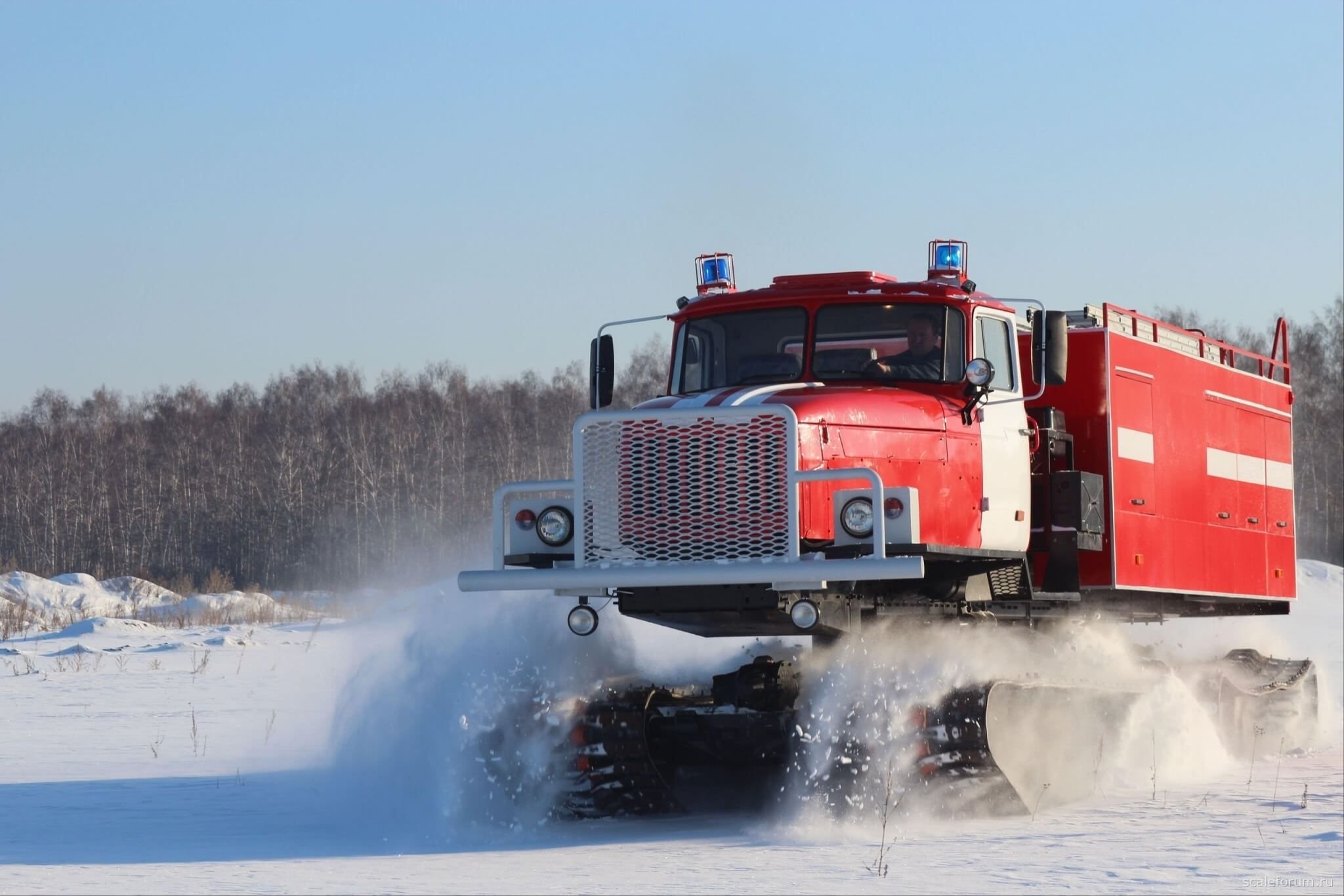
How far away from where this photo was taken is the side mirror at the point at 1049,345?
11.4 m

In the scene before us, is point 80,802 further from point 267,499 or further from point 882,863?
point 267,499

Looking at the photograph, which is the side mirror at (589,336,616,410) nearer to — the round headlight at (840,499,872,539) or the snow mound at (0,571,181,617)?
the round headlight at (840,499,872,539)

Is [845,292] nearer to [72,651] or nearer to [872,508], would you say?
[872,508]

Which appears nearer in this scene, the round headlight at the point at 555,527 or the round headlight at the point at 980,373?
the round headlight at the point at 555,527

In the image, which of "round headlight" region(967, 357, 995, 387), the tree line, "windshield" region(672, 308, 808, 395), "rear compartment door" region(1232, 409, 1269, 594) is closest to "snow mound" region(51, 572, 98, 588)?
the tree line

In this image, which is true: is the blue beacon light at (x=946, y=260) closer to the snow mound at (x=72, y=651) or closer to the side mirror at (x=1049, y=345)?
the side mirror at (x=1049, y=345)

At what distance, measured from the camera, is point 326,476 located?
67375 millimetres

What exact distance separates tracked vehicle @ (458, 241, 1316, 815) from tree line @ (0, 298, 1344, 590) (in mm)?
46568

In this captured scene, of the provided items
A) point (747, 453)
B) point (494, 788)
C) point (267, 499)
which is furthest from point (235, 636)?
point (267, 499)

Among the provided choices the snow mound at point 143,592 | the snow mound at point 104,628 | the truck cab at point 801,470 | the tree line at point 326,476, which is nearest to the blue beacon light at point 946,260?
the truck cab at point 801,470

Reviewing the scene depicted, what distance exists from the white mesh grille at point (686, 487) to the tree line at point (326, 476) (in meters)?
48.7

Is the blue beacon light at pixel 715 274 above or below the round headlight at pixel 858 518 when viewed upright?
above

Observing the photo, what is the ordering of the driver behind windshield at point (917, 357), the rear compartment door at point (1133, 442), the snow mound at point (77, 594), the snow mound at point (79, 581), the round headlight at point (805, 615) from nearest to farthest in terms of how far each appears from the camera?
1. the round headlight at point (805, 615)
2. the driver behind windshield at point (917, 357)
3. the rear compartment door at point (1133, 442)
4. the snow mound at point (77, 594)
5. the snow mound at point (79, 581)

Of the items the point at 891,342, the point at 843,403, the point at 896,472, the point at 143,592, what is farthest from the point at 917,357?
the point at 143,592
